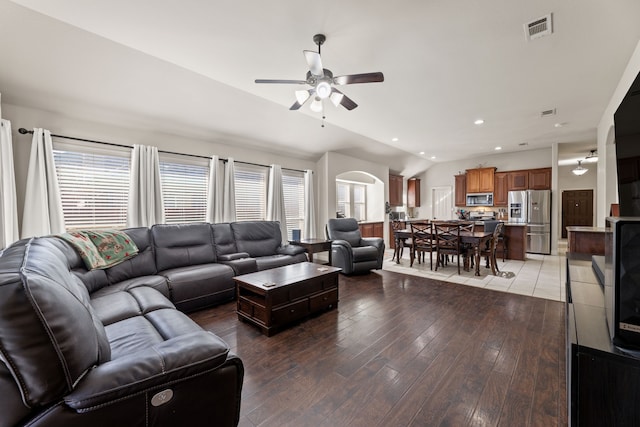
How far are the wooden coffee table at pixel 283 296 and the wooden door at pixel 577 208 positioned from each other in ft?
37.0

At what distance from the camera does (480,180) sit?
315 inches

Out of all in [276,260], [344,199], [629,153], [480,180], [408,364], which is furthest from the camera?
[480,180]

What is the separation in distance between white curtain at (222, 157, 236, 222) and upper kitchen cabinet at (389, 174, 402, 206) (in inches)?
209

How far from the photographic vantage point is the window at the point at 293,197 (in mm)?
5875

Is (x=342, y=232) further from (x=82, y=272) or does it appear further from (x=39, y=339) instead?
(x=39, y=339)

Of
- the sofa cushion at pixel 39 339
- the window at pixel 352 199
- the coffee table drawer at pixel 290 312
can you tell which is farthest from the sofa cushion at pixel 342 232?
the sofa cushion at pixel 39 339

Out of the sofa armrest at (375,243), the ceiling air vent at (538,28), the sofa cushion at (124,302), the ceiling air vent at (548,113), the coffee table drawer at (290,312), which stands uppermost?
the ceiling air vent at (548,113)

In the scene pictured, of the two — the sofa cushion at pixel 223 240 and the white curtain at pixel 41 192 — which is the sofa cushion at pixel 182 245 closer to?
the sofa cushion at pixel 223 240

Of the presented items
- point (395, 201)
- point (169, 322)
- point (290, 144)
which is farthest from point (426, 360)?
point (395, 201)

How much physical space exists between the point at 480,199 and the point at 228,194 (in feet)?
24.2

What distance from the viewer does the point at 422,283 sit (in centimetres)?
425

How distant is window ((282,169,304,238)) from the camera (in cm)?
588

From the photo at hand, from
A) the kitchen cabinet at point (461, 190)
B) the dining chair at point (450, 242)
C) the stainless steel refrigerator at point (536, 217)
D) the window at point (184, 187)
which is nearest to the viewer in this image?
the window at point (184, 187)

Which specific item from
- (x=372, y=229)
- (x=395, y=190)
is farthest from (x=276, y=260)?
(x=395, y=190)
